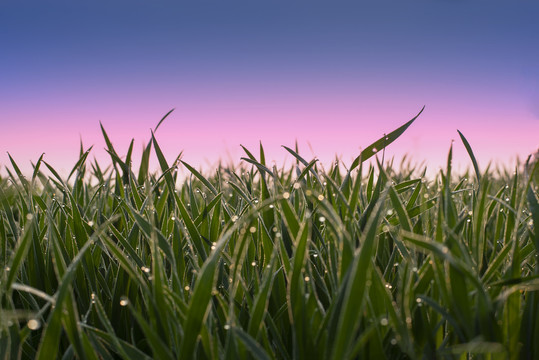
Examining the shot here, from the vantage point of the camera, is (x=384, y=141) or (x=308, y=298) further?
(x=384, y=141)

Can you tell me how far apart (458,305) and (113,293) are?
0.54 metres

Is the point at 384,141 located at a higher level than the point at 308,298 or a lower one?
higher

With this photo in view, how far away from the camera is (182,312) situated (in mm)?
A: 532

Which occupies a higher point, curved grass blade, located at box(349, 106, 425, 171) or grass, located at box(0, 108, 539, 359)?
curved grass blade, located at box(349, 106, 425, 171)

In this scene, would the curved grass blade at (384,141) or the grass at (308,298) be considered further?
the curved grass blade at (384,141)

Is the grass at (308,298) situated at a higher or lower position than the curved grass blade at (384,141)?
lower

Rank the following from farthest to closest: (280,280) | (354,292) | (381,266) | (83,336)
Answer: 1. (381,266)
2. (280,280)
3. (83,336)
4. (354,292)

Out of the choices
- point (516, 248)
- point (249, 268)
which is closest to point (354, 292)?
point (516, 248)

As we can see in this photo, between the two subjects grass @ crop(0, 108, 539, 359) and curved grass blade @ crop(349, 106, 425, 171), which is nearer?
grass @ crop(0, 108, 539, 359)

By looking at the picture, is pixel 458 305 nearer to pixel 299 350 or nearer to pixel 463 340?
pixel 463 340

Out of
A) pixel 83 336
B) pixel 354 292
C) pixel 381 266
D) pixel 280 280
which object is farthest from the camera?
pixel 381 266

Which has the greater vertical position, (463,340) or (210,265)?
(210,265)

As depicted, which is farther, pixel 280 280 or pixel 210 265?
pixel 280 280

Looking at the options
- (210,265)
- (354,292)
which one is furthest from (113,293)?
(354,292)
